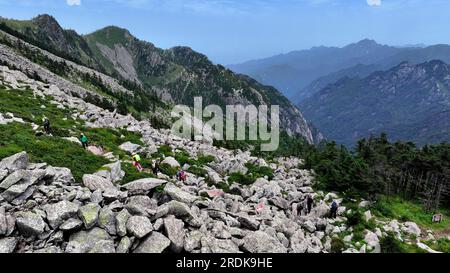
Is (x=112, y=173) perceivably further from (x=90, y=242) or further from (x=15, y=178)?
(x=90, y=242)

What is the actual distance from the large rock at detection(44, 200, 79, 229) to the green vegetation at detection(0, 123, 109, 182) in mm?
6323

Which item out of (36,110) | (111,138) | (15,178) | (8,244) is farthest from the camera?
(36,110)

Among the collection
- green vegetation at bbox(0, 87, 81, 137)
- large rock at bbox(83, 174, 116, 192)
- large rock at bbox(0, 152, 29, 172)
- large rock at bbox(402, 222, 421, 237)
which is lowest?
large rock at bbox(402, 222, 421, 237)

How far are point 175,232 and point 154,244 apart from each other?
1542 mm

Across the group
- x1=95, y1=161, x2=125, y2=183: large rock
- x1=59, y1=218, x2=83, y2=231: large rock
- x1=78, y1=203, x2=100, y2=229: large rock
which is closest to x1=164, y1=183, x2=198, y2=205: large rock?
x1=95, y1=161, x2=125, y2=183: large rock

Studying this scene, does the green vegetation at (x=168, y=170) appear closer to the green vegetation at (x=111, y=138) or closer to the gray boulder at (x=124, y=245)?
the green vegetation at (x=111, y=138)

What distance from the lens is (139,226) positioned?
765 inches

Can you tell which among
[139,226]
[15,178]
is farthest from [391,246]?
[15,178]

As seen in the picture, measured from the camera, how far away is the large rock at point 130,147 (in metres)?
43.2

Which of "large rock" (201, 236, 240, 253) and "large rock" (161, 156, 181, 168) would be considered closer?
"large rock" (201, 236, 240, 253)

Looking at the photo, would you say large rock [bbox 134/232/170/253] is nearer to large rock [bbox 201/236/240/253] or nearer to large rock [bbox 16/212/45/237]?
large rock [bbox 201/236/240/253]

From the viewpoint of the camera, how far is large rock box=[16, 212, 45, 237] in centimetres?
1811
